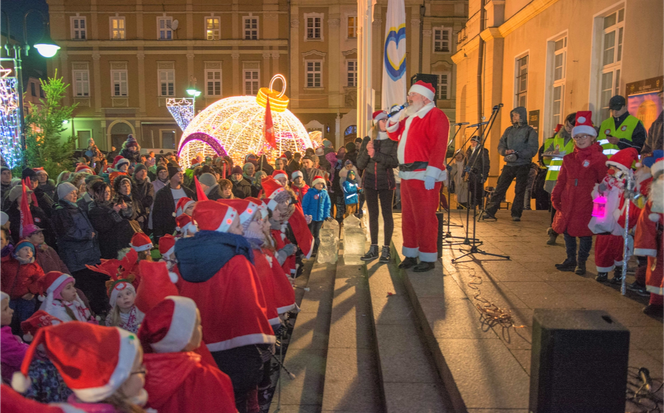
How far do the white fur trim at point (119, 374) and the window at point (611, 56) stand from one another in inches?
392

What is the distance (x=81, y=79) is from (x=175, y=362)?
41229 millimetres

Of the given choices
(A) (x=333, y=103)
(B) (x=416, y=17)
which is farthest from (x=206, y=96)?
(B) (x=416, y=17)

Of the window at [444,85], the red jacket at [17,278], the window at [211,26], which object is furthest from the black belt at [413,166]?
the window at [211,26]

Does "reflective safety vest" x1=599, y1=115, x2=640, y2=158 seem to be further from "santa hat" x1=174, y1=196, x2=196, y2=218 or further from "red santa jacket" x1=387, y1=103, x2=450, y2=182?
"santa hat" x1=174, y1=196, x2=196, y2=218

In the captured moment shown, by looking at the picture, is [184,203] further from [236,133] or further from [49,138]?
[236,133]

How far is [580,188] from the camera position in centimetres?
539

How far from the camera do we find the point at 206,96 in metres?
38.0

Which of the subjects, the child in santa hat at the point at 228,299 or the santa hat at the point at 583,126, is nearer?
the child in santa hat at the point at 228,299

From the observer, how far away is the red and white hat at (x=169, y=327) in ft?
7.20

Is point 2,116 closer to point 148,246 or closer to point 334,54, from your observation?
point 148,246

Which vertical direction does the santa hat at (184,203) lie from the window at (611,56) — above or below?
below

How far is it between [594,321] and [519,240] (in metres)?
5.44

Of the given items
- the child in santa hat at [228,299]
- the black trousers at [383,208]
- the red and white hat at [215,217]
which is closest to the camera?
the child in santa hat at [228,299]

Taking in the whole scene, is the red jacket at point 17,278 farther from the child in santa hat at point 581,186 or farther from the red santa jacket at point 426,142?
the child in santa hat at point 581,186
